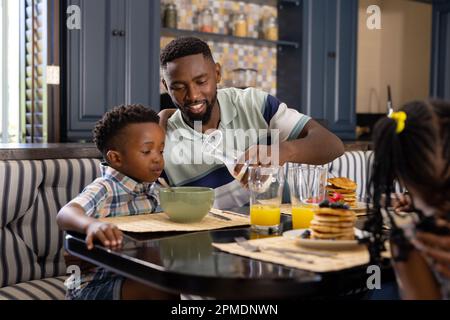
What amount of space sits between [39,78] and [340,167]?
5.90 ft

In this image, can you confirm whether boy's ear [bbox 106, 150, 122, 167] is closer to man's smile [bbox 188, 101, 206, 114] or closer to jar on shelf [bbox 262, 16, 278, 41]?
man's smile [bbox 188, 101, 206, 114]

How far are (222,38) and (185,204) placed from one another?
304cm

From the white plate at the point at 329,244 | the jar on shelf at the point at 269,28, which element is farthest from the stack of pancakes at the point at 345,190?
the jar on shelf at the point at 269,28

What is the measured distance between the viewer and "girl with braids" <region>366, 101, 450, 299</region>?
104 cm

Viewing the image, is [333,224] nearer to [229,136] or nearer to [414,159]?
[414,159]

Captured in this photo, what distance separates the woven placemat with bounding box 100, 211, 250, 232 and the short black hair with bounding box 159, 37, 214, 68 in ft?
2.00

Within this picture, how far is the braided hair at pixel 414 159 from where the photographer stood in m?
1.07

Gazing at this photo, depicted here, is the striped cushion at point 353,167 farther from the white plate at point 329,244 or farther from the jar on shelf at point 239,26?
the white plate at point 329,244

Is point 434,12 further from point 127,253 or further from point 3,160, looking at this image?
point 127,253

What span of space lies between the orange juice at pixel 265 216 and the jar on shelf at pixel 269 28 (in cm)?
336

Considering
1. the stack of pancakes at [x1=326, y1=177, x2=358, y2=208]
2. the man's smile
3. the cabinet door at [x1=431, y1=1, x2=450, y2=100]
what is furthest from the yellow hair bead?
the cabinet door at [x1=431, y1=1, x2=450, y2=100]

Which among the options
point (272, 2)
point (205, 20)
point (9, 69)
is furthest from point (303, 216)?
point (272, 2)

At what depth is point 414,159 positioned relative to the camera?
109 cm
